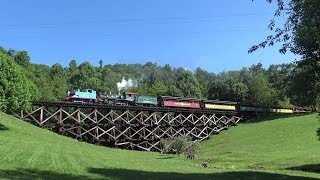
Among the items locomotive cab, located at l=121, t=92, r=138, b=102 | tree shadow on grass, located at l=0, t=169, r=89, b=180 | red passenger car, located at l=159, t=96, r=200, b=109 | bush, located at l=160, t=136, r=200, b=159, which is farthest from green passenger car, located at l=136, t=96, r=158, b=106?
tree shadow on grass, located at l=0, t=169, r=89, b=180

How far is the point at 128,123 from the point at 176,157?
22.7m

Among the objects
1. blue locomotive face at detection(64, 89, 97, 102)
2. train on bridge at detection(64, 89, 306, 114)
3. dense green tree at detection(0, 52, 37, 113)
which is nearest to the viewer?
dense green tree at detection(0, 52, 37, 113)

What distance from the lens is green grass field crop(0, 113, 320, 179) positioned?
16.9m

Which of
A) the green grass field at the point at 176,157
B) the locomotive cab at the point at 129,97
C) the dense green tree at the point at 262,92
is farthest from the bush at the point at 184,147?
the dense green tree at the point at 262,92

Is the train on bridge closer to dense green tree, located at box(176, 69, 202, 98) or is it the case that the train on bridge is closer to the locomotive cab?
the locomotive cab

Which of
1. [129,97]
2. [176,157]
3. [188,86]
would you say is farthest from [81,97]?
[188,86]

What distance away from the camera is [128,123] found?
5991cm

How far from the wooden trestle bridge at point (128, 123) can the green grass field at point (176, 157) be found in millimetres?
5681

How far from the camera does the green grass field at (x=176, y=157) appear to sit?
55.5 ft

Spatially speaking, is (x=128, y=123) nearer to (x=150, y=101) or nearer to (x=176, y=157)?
(x=150, y=101)

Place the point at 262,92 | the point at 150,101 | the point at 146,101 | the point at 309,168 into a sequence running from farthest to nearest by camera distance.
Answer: the point at 262,92
the point at 150,101
the point at 146,101
the point at 309,168

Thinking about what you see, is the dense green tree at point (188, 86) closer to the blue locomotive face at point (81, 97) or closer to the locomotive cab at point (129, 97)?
the locomotive cab at point (129, 97)

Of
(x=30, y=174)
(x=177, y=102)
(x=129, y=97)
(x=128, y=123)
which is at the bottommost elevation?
(x=30, y=174)

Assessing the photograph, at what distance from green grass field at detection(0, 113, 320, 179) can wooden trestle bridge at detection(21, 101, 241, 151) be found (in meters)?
5.68
